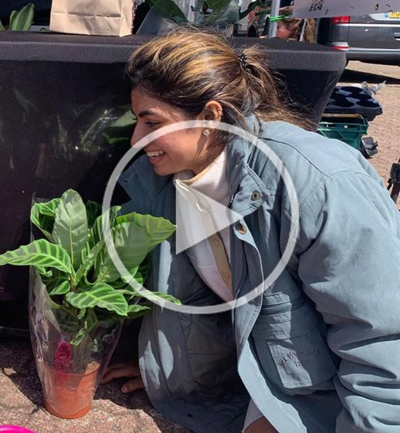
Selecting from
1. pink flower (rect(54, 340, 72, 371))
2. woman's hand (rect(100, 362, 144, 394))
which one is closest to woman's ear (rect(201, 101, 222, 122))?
pink flower (rect(54, 340, 72, 371))

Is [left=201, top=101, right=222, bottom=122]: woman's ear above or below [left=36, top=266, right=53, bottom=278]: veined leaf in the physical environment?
above

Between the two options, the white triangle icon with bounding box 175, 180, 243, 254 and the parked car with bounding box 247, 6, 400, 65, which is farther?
the parked car with bounding box 247, 6, 400, 65

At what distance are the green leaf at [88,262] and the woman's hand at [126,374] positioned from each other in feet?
1.74

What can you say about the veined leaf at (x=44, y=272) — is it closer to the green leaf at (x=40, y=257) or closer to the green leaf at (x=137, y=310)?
the green leaf at (x=40, y=257)

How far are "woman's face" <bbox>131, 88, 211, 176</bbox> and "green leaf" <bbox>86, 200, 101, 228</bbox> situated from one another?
326 mm

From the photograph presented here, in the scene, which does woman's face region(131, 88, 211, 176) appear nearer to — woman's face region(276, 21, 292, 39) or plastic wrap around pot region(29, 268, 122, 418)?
plastic wrap around pot region(29, 268, 122, 418)

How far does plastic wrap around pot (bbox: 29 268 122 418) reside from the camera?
72.0 inches

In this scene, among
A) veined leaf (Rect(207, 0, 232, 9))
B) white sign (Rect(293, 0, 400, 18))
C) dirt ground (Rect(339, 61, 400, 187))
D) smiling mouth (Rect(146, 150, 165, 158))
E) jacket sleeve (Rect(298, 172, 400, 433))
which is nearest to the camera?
jacket sleeve (Rect(298, 172, 400, 433))

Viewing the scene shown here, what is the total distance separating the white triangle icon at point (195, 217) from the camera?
179 centimetres

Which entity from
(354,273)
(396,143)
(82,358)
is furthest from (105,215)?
(396,143)

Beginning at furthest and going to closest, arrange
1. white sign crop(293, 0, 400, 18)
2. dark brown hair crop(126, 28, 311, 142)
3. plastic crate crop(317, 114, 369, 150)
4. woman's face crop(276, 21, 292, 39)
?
woman's face crop(276, 21, 292, 39) → plastic crate crop(317, 114, 369, 150) → white sign crop(293, 0, 400, 18) → dark brown hair crop(126, 28, 311, 142)

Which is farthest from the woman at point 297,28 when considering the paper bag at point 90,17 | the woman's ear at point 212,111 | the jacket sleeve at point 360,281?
the jacket sleeve at point 360,281

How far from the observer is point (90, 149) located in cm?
201

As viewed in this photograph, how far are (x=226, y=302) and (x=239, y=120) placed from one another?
61 cm
